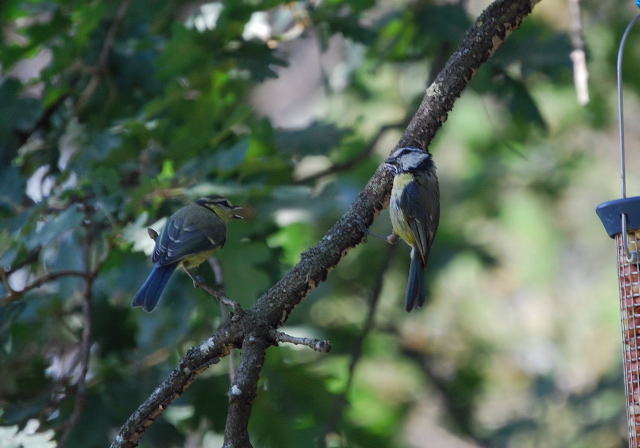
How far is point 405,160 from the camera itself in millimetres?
2754

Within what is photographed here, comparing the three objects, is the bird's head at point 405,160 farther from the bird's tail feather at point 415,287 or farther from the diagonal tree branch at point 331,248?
the bird's tail feather at point 415,287

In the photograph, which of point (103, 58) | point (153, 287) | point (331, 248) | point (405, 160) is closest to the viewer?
point (331, 248)

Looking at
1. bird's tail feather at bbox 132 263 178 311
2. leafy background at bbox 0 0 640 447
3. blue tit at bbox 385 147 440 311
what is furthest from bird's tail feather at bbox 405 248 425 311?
bird's tail feather at bbox 132 263 178 311

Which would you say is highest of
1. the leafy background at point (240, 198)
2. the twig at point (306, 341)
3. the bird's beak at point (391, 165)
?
the bird's beak at point (391, 165)

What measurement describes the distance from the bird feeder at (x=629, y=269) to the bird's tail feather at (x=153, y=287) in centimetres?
149

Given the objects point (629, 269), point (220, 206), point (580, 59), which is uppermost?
point (580, 59)

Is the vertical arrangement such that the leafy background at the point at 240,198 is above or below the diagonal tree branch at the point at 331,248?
below

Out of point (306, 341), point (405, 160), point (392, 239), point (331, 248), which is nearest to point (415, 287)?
point (392, 239)

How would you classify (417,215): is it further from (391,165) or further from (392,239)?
(391,165)

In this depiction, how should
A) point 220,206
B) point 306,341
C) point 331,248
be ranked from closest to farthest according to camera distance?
1. point 306,341
2. point 331,248
3. point 220,206

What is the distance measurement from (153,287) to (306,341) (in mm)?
1267

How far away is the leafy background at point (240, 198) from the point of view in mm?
3629

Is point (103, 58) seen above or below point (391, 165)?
below

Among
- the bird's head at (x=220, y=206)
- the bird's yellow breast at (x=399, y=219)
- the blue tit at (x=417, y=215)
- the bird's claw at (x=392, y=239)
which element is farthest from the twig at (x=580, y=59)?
the bird's head at (x=220, y=206)
